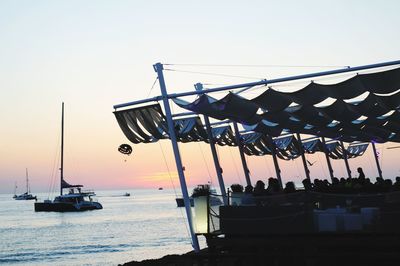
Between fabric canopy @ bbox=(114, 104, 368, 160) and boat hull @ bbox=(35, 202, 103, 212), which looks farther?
boat hull @ bbox=(35, 202, 103, 212)

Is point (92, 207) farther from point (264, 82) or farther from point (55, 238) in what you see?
point (264, 82)

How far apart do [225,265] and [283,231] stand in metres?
1.40

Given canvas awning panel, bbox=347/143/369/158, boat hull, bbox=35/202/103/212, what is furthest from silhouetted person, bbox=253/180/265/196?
boat hull, bbox=35/202/103/212

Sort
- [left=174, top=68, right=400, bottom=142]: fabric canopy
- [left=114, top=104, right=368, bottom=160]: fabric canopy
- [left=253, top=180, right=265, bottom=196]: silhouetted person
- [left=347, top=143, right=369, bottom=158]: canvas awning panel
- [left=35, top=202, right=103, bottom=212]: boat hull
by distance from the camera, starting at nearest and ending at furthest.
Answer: [left=174, top=68, right=400, bottom=142]: fabric canopy, [left=253, top=180, right=265, bottom=196]: silhouetted person, [left=114, top=104, right=368, bottom=160]: fabric canopy, [left=347, top=143, right=369, bottom=158]: canvas awning panel, [left=35, top=202, right=103, bottom=212]: boat hull

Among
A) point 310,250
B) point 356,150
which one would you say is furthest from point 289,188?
point 356,150

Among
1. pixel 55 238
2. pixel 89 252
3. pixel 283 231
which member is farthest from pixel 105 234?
pixel 283 231

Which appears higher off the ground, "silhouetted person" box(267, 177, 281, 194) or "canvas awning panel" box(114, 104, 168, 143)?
"canvas awning panel" box(114, 104, 168, 143)

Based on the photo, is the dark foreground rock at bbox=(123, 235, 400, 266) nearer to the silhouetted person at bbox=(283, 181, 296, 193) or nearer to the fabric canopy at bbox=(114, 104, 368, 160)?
the silhouetted person at bbox=(283, 181, 296, 193)

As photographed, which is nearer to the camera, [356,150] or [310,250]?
[310,250]

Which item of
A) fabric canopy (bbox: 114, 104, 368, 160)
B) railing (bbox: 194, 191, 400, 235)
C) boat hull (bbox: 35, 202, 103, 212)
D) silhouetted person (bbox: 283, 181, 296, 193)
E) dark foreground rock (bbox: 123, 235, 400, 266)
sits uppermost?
boat hull (bbox: 35, 202, 103, 212)

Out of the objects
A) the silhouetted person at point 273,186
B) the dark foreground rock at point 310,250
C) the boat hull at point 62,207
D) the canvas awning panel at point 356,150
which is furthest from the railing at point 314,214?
the boat hull at point 62,207

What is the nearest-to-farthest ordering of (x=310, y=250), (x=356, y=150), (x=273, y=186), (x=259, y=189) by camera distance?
(x=310, y=250), (x=259, y=189), (x=273, y=186), (x=356, y=150)

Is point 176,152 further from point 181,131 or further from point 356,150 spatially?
point 356,150

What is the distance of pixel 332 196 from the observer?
960 centimetres
